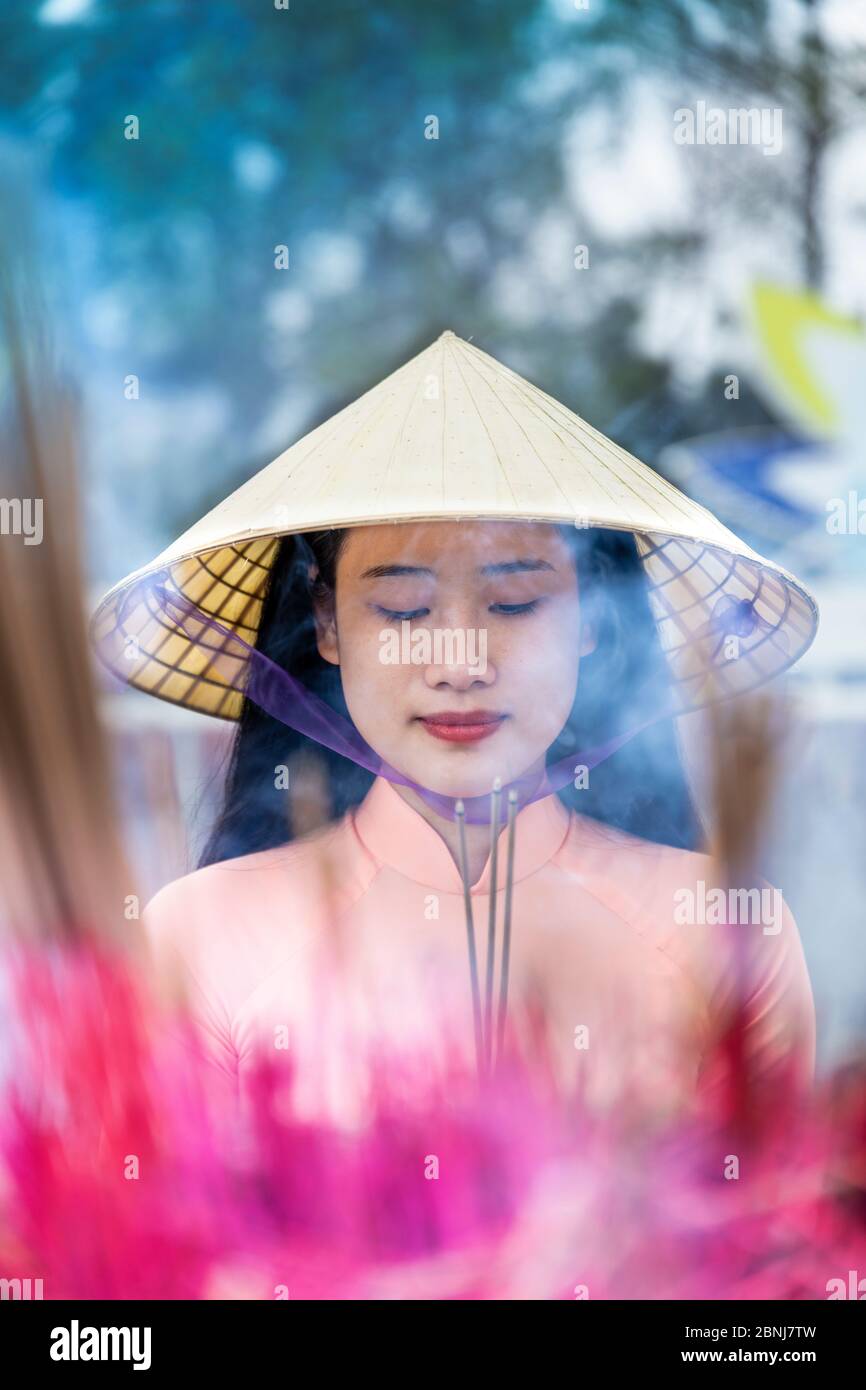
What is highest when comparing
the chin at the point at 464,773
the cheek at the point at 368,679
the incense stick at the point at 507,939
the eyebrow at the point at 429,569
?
the eyebrow at the point at 429,569

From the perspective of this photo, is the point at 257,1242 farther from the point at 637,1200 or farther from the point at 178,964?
the point at 637,1200

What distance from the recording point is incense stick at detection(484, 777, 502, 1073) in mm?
1733

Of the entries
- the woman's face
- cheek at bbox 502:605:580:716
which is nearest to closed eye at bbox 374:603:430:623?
the woman's face

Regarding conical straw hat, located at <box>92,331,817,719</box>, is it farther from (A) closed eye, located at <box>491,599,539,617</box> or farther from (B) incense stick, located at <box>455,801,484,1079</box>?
(B) incense stick, located at <box>455,801,484,1079</box>

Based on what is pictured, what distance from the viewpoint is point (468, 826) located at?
1.75 m

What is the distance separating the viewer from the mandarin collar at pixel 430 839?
68.9 inches

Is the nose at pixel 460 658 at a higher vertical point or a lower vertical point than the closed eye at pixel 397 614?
lower

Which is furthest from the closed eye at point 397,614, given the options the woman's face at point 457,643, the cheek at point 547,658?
the cheek at point 547,658

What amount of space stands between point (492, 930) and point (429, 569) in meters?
0.43

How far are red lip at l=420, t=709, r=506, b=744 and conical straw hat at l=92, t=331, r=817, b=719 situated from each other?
0.23 meters

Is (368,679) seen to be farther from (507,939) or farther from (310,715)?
(507,939)

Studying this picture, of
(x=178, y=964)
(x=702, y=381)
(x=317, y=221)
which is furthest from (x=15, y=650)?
(x=702, y=381)

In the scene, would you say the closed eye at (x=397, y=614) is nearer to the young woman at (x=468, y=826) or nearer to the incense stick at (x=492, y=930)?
the young woman at (x=468, y=826)

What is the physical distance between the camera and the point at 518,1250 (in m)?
1.73
